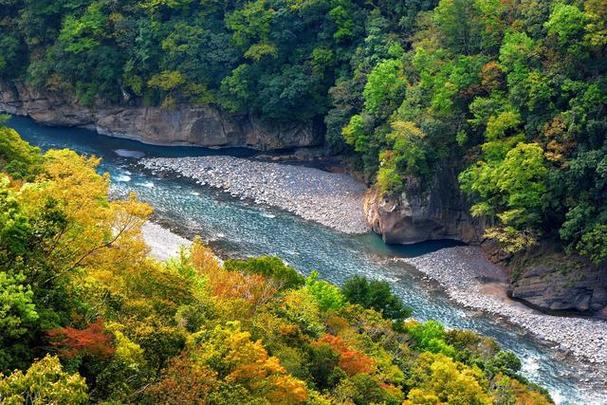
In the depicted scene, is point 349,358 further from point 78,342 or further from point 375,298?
point 78,342

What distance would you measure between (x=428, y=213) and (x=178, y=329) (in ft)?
103

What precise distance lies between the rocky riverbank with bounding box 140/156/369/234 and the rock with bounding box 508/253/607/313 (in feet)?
41.1

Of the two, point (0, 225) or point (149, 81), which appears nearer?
point (0, 225)

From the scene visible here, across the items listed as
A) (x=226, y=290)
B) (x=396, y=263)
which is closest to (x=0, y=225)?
(x=226, y=290)

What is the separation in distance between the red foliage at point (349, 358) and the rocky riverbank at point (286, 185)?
24.2m

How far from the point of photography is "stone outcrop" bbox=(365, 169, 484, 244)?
173 ft

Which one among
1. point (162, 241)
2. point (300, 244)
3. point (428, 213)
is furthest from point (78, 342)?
point (428, 213)

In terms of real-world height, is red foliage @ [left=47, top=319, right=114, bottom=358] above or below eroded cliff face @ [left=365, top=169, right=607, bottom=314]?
above

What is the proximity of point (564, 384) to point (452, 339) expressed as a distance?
20.0 feet

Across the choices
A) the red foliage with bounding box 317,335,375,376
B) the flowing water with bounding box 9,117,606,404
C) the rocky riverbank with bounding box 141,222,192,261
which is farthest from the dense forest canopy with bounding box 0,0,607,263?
the red foliage with bounding box 317,335,375,376

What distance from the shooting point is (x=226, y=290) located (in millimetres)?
31562

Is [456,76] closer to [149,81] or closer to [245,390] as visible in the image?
[149,81]

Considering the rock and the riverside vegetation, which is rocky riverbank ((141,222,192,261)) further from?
the rock

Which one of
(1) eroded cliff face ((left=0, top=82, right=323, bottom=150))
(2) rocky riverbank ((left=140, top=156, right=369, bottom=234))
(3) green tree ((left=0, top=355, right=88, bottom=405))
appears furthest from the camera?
(1) eroded cliff face ((left=0, top=82, right=323, bottom=150))
